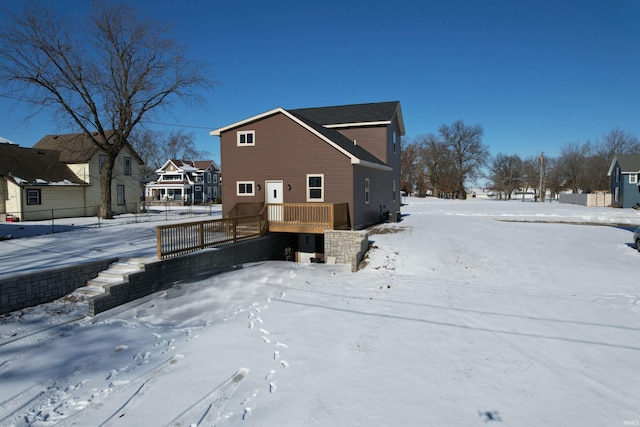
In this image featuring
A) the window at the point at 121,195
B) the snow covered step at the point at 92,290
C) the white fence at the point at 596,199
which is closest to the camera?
the snow covered step at the point at 92,290

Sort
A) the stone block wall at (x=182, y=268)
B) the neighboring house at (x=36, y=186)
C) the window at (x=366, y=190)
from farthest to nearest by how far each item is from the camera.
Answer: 1. the neighboring house at (x=36, y=186)
2. the window at (x=366, y=190)
3. the stone block wall at (x=182, y=268)

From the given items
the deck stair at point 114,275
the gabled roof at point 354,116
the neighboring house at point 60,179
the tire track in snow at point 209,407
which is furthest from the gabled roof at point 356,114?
the tire track in snow at point 209,407

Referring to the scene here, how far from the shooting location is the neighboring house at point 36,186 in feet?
79.0

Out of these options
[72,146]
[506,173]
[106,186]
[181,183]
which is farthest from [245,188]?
[506,173]

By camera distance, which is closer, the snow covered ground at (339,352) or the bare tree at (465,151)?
the snow covered ground at (339,352)

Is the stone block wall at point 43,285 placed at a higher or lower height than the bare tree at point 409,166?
lower

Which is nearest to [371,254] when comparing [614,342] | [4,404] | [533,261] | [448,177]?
[533,261]

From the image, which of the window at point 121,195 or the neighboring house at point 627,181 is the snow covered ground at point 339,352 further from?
the neighboring house at point 627,181

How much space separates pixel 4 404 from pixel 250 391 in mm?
3492

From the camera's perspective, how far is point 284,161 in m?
16.8

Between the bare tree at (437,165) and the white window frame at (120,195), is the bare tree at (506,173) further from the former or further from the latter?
the white window frame at (120,195)

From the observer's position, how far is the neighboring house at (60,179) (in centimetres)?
2427

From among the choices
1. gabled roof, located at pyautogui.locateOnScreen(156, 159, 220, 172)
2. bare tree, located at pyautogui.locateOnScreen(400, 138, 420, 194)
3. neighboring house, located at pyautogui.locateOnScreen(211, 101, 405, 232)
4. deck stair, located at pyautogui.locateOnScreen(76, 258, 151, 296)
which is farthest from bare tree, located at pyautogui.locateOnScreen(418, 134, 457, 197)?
deck stair, located at pyautogui.locateOnScreen(76, 258, 151, 296)

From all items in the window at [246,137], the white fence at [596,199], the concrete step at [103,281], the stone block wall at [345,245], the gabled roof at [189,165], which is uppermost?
the gabled roof at [189,165]
